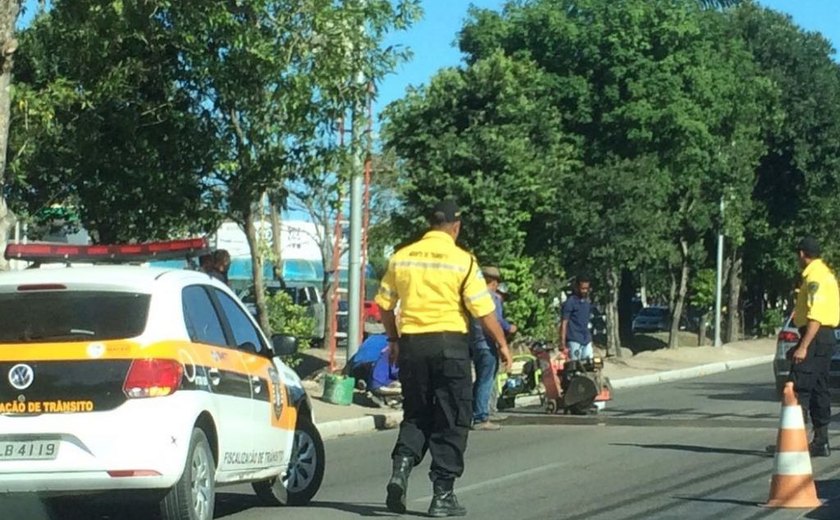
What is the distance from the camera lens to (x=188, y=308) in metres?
8.98

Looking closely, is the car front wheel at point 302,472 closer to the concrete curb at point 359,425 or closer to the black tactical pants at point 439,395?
the black tactical pants at point 439,395

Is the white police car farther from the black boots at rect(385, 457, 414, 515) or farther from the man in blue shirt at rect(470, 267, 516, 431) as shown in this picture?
the man in blue shirt at rect(470, 267, 516, 431)

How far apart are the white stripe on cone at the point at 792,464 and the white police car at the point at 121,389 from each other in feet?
12.2

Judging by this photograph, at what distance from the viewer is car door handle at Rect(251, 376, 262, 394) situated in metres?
9.60

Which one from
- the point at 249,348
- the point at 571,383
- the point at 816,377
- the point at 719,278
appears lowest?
the point at 571,383

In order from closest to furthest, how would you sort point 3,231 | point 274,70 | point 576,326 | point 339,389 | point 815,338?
point 815,338 → point 3,231 → point 274,70 → point 339,389 → point 576,326

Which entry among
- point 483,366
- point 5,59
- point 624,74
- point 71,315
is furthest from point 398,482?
point 624,74

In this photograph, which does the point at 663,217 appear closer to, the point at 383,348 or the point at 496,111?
the point at 496,111

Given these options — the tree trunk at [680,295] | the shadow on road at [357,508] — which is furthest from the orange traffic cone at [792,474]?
the tree trunk at [680,295]

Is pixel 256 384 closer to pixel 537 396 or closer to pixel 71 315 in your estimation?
pixel 71 315

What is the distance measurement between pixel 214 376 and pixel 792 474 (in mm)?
4163

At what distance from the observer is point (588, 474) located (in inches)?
484

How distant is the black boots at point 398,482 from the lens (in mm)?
9397

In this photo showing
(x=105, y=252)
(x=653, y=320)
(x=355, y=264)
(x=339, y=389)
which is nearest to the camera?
(x=105, y=252)
